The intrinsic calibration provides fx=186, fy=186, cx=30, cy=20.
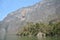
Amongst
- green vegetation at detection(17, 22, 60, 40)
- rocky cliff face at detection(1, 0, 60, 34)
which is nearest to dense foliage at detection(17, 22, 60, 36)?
green vegetation at detection(17, 22, 60, 40)

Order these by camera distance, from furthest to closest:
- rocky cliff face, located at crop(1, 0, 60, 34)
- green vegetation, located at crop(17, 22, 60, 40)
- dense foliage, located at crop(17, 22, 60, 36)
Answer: rocky cliff face, located at crop(1, 0, 60, 34)
dense foliage, located at crop(17, 22, 60, 36)
green vegetation, located at crop(17, 22, 60, 40)

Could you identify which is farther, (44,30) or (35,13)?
(35,13)

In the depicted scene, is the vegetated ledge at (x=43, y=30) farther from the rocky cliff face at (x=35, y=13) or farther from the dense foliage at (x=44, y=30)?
the rocky cliff face at (x=35, y=13)

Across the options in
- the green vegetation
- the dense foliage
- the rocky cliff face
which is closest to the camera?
the green vegetation

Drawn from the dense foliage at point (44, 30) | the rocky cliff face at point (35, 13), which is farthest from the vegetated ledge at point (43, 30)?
the rocky cliff face at point (35, 13)

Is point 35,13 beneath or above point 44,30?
above

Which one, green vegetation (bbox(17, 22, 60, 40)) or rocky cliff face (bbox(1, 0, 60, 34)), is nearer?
green vegetation (bbox(17, 22, 60, 40))

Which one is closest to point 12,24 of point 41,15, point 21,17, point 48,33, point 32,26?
point 21,17

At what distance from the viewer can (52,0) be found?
203 ft

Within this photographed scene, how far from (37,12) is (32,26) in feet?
73.9

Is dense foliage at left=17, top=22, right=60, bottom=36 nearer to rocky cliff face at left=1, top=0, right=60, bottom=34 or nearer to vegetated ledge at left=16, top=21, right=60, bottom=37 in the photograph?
vegetated ledge at left=16, top=21, right=60, bottom=37

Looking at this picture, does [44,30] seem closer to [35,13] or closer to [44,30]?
[44,30]

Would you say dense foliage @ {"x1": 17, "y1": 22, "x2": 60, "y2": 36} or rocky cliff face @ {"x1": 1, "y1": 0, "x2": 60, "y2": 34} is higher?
rocky cliff face @ {"x1": 1, "y1": 0, "x2": 60, "y2": 34}

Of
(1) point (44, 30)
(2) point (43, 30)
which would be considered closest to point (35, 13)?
(2) point (43, 30)
